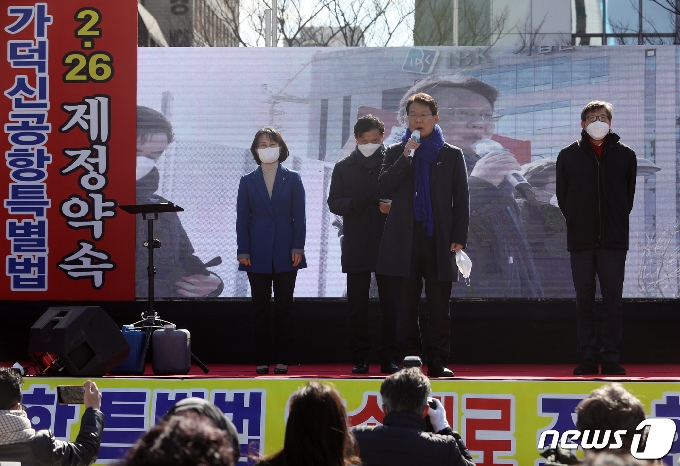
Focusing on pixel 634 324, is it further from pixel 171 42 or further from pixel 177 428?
pixel 171 42

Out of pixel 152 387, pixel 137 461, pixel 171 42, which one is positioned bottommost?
pixel 152 387

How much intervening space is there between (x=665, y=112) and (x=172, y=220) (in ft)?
10.8

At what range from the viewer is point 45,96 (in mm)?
5719

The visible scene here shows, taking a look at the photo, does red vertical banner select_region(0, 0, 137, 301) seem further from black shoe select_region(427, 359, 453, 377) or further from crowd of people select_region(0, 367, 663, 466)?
crowd of people select_region(0, 367, 663, 466)

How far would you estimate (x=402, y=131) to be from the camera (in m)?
5.76

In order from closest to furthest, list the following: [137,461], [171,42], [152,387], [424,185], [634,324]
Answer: [137,461] < [152,387] < [424,185] < [634,324] < [171,42]

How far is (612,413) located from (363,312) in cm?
254

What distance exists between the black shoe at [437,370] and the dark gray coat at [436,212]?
1.39 ft

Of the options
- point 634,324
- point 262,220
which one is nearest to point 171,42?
point 262,220

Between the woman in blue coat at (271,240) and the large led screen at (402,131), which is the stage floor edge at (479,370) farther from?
the large led screen at (402,131)

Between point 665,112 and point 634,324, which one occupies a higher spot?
point 665,112

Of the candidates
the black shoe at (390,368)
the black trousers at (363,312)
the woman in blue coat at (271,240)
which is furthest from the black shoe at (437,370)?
the woman in blue coat at (271,240)

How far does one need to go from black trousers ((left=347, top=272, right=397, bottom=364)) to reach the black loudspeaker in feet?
4.01

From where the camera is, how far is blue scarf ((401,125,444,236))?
4480mm
